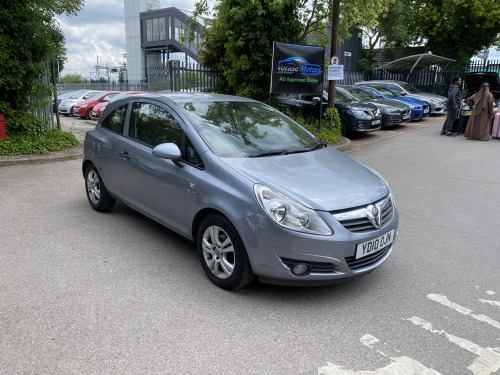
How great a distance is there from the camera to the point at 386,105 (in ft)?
48.4

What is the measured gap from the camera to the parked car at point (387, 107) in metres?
14.3

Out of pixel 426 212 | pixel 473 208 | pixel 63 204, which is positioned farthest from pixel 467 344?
pixel 63 204

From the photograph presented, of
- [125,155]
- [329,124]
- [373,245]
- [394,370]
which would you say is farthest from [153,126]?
[329,124]

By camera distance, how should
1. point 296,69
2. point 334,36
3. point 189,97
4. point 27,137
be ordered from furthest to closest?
point 334,36 < point 296,69 < point 27,137 < point 189,97

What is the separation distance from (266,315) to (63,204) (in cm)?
402

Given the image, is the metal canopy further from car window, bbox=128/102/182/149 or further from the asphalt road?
car window, bbox=128/102/182/149

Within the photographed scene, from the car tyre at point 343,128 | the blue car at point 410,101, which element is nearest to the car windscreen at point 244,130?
the car tyre at point 343,128

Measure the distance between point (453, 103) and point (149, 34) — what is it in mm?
40627

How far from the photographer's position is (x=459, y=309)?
336 cm

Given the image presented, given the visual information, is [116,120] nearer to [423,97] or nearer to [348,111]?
[348,111]

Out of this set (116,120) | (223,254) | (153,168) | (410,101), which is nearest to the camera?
(223,254)

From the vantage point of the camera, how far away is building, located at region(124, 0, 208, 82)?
4300 centimetres

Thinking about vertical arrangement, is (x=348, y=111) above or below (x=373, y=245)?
above

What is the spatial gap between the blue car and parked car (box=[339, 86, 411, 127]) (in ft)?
4.22
